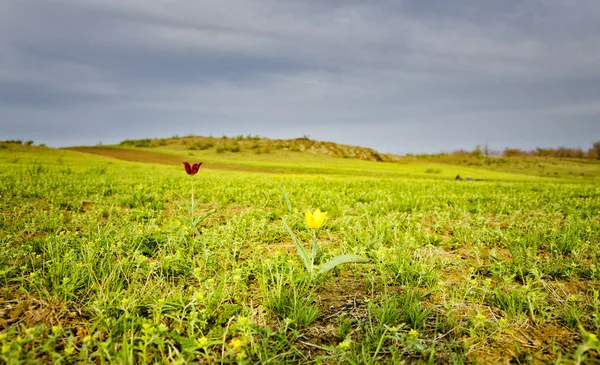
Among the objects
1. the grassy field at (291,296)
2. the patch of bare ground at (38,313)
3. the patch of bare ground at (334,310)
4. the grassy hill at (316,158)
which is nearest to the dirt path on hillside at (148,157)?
the grassy hill at (316,158)

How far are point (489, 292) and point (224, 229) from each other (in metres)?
3.02

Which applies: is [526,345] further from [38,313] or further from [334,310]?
[38,313]

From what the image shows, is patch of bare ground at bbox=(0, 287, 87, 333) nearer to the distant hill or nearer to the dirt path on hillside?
the dirt path on hillside

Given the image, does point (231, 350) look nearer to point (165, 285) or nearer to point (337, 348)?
point (337, 348)

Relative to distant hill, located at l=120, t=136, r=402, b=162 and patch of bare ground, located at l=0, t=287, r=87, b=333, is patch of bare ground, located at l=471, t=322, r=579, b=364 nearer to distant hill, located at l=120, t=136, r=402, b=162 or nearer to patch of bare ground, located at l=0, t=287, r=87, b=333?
patch of bare ground, located at l=0, t=287, r=87, b=333

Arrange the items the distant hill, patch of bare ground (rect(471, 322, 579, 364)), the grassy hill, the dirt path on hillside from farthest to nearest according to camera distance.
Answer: the distant hill < the grassy hill < the dirt path on hillside < patch of bare ground (rect(471, 322, 579, 364))

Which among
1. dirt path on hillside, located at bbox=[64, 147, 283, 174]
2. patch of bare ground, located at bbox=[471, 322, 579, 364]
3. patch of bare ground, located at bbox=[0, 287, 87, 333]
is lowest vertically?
patch of bare ground, located at bbox=[471, 322, 579, 364]

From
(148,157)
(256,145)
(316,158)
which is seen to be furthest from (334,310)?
(256,145)

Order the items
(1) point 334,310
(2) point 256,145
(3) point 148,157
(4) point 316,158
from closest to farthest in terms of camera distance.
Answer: (1) point 334,310 → (3) point 148,157 → (4) point 316,158 → (2) point 256,145

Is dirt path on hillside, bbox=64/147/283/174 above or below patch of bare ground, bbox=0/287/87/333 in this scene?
above

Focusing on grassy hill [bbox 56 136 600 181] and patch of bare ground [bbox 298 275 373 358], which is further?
grassy hill [bbox 56 136 600 181]

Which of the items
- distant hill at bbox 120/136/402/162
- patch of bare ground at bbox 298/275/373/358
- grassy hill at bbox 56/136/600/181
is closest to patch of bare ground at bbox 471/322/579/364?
patch of bare ground at bbox 298/275/373/358

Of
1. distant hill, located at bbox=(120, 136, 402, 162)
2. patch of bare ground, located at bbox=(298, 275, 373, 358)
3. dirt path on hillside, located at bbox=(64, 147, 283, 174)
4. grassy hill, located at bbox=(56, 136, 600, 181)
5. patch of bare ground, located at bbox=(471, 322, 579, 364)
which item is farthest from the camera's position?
distant hill, located at bbox=(120, 136, 402, 162)

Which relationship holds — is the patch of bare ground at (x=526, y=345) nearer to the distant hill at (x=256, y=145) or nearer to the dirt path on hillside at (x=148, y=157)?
the dirt path on hillside at (x=148, y=157)
